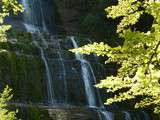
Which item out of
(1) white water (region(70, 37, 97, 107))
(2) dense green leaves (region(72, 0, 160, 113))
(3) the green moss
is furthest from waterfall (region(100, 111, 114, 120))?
(2) dense green leaves (region(72, 0, 160, 113))

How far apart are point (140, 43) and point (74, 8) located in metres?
31.2

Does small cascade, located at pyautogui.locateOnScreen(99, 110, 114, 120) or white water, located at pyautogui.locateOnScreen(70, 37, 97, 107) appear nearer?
small cascade, located at pyautogui.locateOnScreen(99, 110, 114, 120)

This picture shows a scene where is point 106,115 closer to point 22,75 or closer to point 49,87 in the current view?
point 49,87

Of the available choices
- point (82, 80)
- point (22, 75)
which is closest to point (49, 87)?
point (22, 75)

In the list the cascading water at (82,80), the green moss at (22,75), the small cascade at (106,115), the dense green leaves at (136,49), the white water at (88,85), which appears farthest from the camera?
the white water at (88,85)

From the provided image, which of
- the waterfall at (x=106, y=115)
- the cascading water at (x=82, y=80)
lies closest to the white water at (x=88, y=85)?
the cascading water at (x=82, y=80)

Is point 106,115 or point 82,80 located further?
point 82,80

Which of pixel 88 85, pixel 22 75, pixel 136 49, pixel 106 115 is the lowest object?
pixel 106 115

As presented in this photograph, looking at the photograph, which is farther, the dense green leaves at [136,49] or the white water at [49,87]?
the white water at [49,87]

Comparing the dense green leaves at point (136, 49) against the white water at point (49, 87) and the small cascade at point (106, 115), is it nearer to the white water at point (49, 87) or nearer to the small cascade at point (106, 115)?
the small cascade at point (106, 115)

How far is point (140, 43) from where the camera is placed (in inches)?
168

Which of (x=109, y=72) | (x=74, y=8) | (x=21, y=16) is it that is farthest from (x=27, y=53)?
(x=74, y=8)

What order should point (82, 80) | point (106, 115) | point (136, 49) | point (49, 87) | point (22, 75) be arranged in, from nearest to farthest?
point (136, 49) → point (106, 115) → point (22, 75) → point (49, 87) → point (82, 80)

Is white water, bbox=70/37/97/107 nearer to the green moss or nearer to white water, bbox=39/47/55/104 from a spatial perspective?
white water, bbox=39/47/55/104
